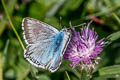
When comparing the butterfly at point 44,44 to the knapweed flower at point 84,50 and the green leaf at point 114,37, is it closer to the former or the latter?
the knapweed flower at point 84,50

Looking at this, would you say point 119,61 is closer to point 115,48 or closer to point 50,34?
point 115,48

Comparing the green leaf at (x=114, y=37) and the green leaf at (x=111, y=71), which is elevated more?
the green leaf at (x=114, y=37)

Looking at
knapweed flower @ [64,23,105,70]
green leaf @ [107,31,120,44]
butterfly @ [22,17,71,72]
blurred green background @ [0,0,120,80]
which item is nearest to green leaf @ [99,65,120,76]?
knapweed flower @ [64,23,105,70]

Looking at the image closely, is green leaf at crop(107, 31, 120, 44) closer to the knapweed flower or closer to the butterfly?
the knapweed flower

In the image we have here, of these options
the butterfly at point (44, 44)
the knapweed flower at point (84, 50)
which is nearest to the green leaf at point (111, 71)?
the knapweed flower at point (84, 50)

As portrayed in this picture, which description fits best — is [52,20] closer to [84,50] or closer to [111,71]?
[84,50]

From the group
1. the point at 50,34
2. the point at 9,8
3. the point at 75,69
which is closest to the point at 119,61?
the point at 75,69

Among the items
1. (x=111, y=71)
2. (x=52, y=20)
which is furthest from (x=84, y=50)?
(x=52, y=20)
